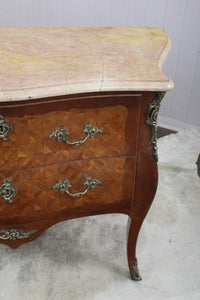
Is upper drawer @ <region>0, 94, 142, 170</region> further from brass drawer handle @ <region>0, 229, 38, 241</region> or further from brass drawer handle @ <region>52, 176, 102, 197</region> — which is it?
brass drawer handle @ <region>0, 229, 38, 241</region>

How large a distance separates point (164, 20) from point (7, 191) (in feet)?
5.29

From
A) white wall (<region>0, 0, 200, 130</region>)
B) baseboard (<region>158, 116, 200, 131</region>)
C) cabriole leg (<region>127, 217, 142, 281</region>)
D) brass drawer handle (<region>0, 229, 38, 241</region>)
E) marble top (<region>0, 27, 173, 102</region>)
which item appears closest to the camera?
marble top (<region>0, 27, 173, 102</region>)

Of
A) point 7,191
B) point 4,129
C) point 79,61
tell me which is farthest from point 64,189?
point 79,61

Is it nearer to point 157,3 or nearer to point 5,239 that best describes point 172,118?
point 157,3

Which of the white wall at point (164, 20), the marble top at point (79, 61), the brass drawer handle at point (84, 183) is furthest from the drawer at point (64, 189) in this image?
the white wall at point (164, 20)

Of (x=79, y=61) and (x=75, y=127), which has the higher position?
(x=79, y=61)

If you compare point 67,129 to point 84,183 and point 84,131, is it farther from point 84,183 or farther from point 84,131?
point 84,183

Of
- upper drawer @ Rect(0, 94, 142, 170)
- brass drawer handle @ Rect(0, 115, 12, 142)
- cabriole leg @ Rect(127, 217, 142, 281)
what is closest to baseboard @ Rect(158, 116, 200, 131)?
cabriole leg @ Rect(127, 217, 142, 281)

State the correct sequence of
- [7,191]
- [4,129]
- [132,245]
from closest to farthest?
[4,129] < [7,191] < [132,245]

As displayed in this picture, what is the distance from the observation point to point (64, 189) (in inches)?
45.4

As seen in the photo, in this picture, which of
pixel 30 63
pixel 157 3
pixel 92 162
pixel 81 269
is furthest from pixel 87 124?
pixel 157 3

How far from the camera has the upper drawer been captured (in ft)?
3.29

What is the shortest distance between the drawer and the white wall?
4.42 feet

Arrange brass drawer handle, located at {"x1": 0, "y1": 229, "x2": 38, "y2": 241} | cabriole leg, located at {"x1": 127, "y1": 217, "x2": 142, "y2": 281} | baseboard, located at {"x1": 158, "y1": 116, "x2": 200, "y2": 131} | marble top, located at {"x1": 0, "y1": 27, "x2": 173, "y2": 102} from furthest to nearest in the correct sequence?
baseboard, located at {"x1": 158, "y1": 116, "x2": 200, "y2": 131} → cabriole leg, located at {"x1": 127, "y1": 217, "x2": 142, "y2": 281} → brass drawer handle, located at {"x1": 0, "y1": 229, "x2": 38, "y2": 241} → marble top, located at {"x1": 0, "y1": 27, "x2": 173, "y2": 102}
